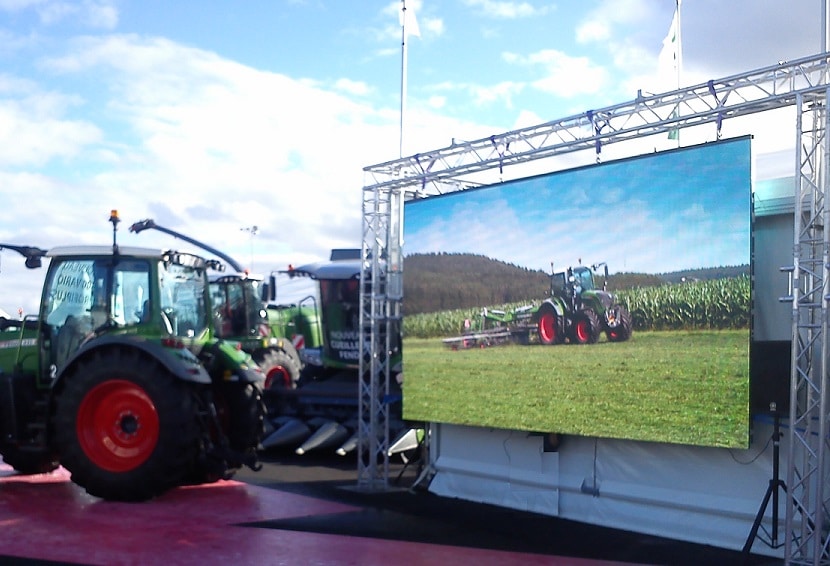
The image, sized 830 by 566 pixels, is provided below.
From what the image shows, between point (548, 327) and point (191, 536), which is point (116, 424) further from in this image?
point (548, 327)

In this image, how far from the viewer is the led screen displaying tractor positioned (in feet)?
23.5

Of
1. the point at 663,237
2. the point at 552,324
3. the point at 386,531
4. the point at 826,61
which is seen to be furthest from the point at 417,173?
the point at 826,61

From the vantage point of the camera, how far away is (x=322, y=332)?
14.8 meters

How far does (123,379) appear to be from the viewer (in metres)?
8.70

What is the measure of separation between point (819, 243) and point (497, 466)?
4.22m

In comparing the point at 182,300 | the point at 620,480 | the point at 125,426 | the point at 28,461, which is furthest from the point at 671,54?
the point at 28,461

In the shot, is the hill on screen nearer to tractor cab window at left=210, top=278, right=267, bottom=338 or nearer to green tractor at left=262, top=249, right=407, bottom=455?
green tractor at left=262, top=249, right=407, bottom=455

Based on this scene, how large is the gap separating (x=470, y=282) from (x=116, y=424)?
3.82 m

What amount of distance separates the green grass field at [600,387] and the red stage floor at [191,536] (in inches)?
55.7

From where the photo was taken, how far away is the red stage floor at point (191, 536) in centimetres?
689

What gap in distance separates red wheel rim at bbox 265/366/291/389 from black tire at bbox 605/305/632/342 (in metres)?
8.01

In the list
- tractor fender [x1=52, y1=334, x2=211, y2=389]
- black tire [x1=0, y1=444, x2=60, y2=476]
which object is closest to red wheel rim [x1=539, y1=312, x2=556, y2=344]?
tractor fender [x1=52, y1=334, x2=211, y2=389]

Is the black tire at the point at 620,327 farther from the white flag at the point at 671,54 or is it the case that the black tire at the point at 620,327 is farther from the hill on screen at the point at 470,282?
the white flag at the point at 671,54

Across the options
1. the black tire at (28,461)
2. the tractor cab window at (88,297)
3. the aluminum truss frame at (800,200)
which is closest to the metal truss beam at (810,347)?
the aluminum truss frame at (800,200)
